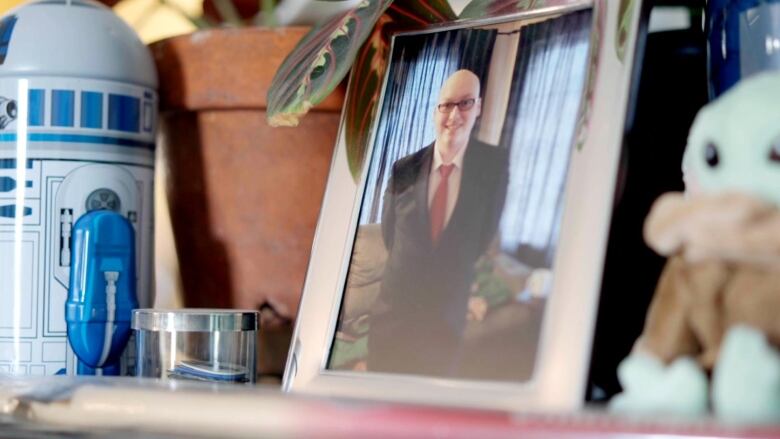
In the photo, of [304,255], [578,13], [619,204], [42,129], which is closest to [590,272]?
[619,204]

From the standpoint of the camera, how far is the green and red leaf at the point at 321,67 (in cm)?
62

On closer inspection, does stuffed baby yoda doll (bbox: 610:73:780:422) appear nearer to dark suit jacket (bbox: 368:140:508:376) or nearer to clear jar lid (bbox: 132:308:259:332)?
dark suit jacket (bbox: 368:140:508:376)

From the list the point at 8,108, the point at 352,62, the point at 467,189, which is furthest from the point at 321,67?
the point at 8,108

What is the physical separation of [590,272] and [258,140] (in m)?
0.38

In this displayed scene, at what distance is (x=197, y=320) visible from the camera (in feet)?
2.06

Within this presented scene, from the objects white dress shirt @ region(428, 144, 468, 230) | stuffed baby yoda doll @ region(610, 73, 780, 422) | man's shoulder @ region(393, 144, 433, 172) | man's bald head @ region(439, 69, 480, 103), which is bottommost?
stuffed baby yoda doll @ region(610, 73, 780, 422)

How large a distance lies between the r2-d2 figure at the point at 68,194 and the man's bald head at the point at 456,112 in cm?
28

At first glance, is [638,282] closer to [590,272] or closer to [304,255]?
[590,272]

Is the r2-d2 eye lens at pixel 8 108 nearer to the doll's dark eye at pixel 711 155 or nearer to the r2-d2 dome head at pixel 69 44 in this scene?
the r2-d2 dome head at pixel 69 44

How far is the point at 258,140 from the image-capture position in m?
0.79

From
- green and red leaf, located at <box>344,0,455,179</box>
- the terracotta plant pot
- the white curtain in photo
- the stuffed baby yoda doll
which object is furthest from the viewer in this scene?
the terracotta plant pot

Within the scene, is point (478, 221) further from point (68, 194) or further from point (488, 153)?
point (68, 194)

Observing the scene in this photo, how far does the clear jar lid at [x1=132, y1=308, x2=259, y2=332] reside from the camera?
0.63 metres

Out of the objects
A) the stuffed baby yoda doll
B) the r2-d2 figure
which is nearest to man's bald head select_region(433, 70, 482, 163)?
the stuffed baby yoda doll
